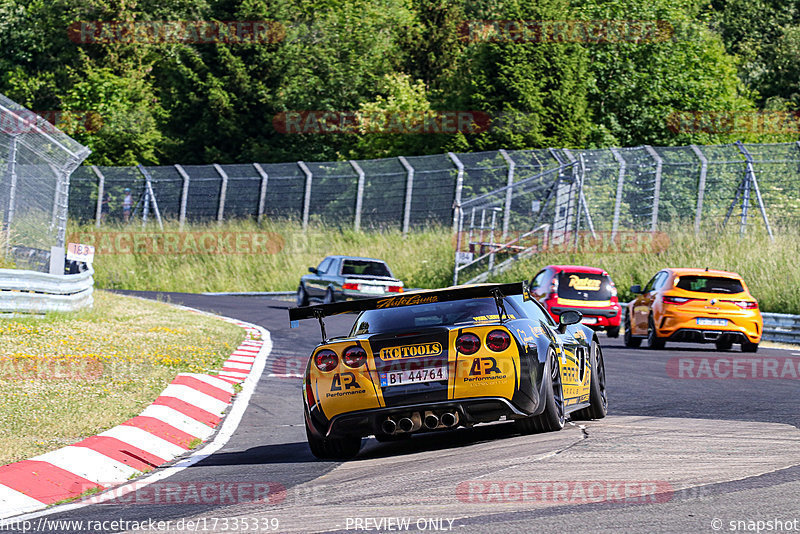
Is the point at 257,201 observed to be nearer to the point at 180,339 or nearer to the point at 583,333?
the point at 180,339

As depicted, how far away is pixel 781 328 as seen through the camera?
22797mm

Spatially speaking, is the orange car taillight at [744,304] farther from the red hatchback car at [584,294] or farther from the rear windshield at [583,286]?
the rear windshield at [583,286]

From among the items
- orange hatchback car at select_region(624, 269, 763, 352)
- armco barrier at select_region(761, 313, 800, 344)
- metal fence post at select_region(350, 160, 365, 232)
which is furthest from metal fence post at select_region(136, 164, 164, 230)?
orange hatchback car at select_region(624, 269, 763, 352)

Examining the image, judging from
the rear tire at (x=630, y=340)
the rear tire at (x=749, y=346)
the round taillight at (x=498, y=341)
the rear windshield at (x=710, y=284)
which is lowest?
→ the rear tire at (x=630, y=340)

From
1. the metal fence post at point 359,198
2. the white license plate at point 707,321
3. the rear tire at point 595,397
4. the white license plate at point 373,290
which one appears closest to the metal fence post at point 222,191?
the metal fence post at point 359,198

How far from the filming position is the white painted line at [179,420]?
33.6 ft

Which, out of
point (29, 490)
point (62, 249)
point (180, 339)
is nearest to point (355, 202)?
point (62, 249)

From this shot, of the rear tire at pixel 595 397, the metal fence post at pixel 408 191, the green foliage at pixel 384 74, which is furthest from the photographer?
the green foliage at pixel 384 74

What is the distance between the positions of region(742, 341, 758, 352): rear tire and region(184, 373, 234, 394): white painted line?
9973 millimetres

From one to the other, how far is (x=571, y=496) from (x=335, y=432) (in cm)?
246

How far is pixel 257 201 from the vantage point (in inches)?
1629

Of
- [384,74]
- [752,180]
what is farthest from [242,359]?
[384,74]

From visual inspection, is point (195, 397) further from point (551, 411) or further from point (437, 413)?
point (551, 411)

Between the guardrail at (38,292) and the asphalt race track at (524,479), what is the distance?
6.93 m
